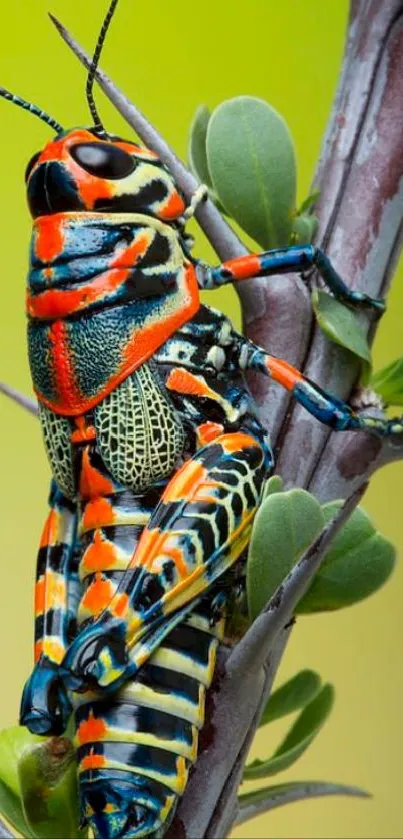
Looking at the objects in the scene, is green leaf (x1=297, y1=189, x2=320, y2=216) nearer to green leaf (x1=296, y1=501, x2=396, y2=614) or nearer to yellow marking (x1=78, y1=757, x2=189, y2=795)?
green leaf (x1=296, y1=501, x2=396, y2=614)

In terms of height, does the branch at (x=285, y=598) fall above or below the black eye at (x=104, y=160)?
below

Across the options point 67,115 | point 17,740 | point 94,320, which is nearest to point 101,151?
point 94,320

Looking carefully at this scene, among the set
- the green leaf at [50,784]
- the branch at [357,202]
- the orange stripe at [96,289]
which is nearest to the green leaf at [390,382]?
the branch at [357,202]

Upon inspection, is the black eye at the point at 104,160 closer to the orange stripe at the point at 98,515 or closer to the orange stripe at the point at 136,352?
the orange stripe at the point at 136,352

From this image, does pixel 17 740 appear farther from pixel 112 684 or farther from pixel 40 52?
pixel 40 52

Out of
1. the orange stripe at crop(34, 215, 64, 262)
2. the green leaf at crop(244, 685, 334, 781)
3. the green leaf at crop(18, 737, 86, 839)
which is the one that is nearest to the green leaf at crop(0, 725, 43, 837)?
the green leaf at crop(18, 737, 86, 839)
